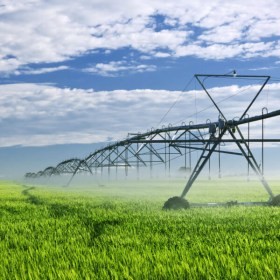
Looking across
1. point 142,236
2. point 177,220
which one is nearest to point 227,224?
point 177,220

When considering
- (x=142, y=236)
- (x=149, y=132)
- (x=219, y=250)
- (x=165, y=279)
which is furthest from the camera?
(x=149, y=132)

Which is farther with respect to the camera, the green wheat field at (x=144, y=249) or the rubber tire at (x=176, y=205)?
the rubber tire at (x=176, y=205)

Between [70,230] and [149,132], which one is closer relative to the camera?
[70,230]

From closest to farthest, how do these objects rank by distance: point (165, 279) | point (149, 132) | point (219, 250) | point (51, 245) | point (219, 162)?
1. point (165, 279)
2. point (219, 250)
3. point (51, 245)
4. point (219, 162)
5. point (149, 132)

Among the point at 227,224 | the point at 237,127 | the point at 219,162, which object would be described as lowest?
the point at 227,224

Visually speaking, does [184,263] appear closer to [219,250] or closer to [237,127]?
[219,250]

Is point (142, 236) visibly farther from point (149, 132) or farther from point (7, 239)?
point (149, 132)

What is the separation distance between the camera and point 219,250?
7.73 m

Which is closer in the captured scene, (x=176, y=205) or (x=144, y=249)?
(x=144, y=249)

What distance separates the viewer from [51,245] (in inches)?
358

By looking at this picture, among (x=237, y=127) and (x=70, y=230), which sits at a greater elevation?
(x=237, y=127)

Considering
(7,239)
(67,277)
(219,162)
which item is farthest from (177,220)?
(67,277)

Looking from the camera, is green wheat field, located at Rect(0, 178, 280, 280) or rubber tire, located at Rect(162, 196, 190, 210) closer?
green wheat field, located at Rect(0, 178, 280, 280)

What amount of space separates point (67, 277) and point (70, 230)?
5.40 meters
